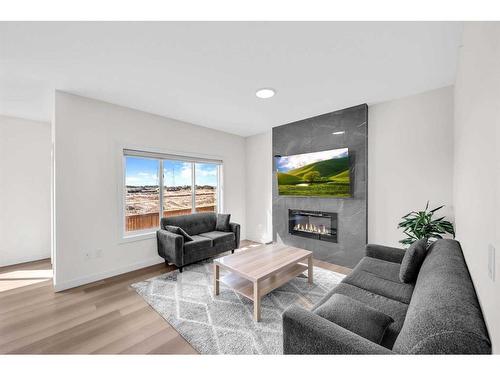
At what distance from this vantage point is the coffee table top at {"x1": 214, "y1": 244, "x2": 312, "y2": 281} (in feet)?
7.06

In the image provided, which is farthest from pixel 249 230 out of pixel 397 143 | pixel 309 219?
pixel 397 143

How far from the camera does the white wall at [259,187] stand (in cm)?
459

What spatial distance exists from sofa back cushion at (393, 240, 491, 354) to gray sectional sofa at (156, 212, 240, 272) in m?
2.71

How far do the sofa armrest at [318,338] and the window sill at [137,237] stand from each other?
293 centimetres

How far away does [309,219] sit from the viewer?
3.88 metres

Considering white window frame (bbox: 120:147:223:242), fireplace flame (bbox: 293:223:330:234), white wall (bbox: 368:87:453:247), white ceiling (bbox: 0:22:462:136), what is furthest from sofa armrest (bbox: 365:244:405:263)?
white window frame (bbox: 120:147:223:242)

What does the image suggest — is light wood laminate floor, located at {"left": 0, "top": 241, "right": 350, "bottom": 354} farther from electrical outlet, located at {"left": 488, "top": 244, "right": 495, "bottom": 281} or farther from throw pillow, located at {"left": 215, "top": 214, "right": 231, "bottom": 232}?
electrical outlet, located at {"left": 488, "top": 244, "right": 495, "bottom": 281}

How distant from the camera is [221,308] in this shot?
2164mm

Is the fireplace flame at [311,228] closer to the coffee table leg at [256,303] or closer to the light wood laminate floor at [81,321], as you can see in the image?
the coffee table leg at [256,303]

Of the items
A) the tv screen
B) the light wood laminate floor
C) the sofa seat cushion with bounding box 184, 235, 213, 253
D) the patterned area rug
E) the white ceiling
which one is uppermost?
the white ceiling

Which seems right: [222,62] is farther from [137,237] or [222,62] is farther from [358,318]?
[137,237]

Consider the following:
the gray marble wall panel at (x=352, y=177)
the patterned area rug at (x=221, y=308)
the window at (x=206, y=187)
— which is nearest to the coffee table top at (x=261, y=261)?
the patterned area rug at (x=221, y=308)

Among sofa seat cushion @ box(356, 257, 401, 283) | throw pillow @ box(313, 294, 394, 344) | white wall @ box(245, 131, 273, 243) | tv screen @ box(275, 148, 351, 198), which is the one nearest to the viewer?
throw pillow @ box(313, 294, 394, 344)

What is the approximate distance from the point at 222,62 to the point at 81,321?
9.43 ft
